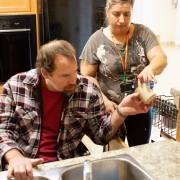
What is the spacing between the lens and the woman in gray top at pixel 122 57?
1621 mm

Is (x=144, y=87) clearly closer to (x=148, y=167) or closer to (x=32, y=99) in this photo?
(x=148, y=167)

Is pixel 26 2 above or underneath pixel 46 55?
above

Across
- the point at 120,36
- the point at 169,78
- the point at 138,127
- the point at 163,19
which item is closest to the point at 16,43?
the point at 120,36

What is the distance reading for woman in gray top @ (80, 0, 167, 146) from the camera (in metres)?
1.62

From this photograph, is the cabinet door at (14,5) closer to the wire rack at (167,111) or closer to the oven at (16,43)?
the oven at (16,43)

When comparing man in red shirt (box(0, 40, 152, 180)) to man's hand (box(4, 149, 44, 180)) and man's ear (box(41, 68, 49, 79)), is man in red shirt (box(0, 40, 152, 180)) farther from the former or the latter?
man's hand (box(4, 149, 44, 180))

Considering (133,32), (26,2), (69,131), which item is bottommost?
(69,131)

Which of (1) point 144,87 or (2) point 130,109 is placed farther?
(2) point 130,109

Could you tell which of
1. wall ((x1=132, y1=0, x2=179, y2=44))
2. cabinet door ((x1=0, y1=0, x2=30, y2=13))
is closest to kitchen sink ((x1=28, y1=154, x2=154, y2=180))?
cabinet door ((x1=0, y1=0, x2=30, y2=13))

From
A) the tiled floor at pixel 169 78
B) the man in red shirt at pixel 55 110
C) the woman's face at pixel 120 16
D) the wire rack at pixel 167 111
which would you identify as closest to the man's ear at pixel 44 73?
the man in red shirt at pixel 55 110

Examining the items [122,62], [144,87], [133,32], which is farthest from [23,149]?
[133,32]

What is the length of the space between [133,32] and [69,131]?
71 centimetres

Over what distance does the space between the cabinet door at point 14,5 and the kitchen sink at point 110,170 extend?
7.62 feet

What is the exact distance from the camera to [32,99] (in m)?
1.32
